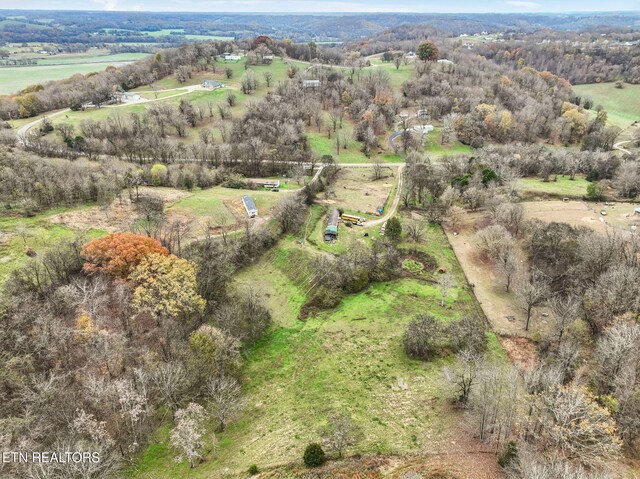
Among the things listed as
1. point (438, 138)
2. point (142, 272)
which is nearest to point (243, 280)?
point (142, 272)

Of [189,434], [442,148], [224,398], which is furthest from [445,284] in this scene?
[442,148]

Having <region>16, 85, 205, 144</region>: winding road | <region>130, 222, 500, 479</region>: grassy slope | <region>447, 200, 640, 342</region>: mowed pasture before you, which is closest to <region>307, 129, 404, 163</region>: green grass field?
<region>447, 200, 640, 342</region>: mowed pasture

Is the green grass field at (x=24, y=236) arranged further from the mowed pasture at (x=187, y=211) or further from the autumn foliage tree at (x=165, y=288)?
the autumn foliage tree at (x=165, y=288)

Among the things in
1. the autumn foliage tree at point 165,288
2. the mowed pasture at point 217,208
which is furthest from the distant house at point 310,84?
the autumn foliage tree at point 165,288

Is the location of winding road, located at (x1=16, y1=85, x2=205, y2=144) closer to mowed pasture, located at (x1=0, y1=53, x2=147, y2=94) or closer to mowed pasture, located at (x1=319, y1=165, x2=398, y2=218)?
mowed pasture, located at (x1=0, y1=53, x2=147, y2=94)

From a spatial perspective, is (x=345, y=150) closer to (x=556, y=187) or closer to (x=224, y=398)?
(x=556, y=187)
